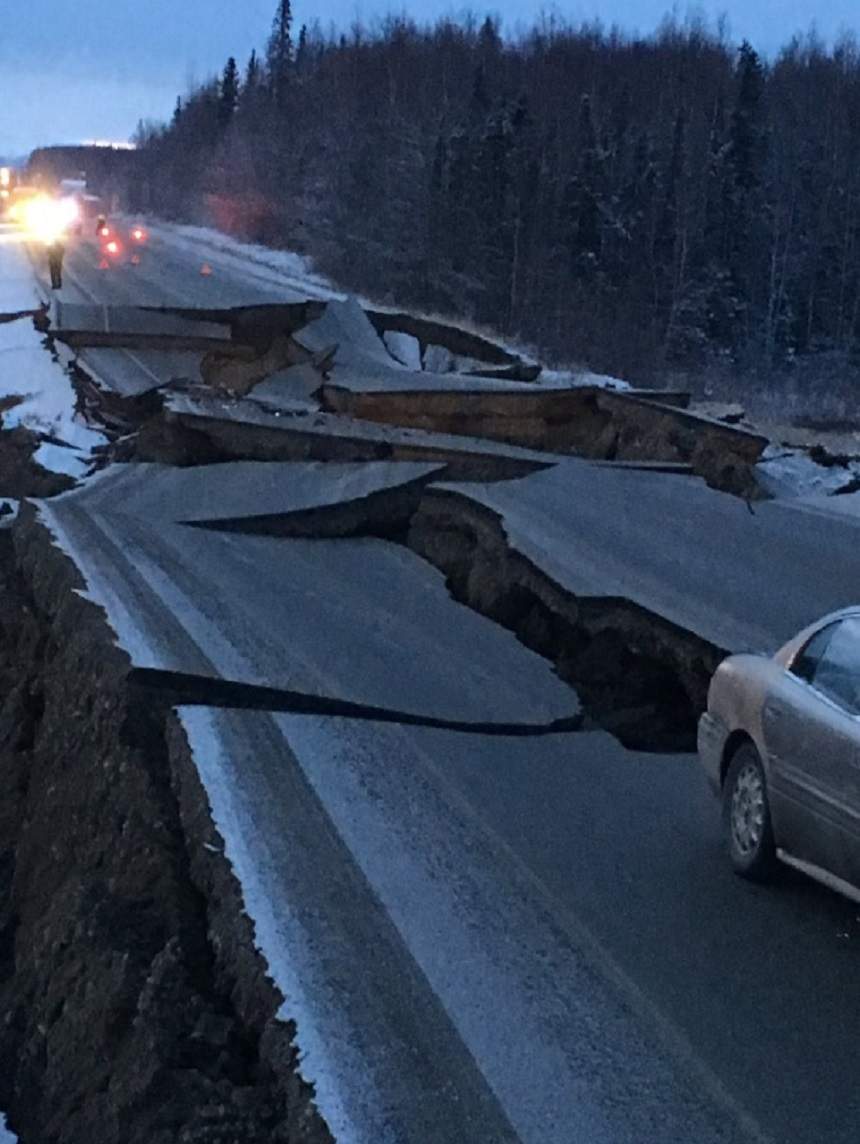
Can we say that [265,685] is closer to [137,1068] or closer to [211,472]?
[137,1068]

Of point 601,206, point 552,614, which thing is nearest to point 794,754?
point 552,614

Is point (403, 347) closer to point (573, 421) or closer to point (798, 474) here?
point (573, 421)

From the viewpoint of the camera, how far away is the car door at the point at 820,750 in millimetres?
6184

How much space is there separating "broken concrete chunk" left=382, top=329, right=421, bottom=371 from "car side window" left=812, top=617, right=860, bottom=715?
19.9 meters

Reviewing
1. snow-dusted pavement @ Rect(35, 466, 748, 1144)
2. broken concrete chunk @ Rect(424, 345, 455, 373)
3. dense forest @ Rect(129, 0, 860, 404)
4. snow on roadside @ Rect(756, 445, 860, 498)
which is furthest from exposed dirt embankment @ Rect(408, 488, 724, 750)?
dense forest @ Rect(129, 0, 860, 404)

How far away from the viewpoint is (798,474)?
1995 centimetres

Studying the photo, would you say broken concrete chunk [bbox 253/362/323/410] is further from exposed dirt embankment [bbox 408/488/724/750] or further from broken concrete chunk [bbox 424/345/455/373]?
exposed dirt embankment [bbox 408/488/724/750]

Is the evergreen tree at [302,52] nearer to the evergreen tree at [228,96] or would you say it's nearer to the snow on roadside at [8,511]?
the evergreen tree at [228,96]

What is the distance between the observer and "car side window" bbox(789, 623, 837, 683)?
6898 mm

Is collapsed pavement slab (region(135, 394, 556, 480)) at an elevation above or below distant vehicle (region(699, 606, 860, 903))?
below

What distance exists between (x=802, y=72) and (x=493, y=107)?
33912 millimetres

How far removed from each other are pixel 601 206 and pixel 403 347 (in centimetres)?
5596

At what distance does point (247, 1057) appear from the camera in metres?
5.62

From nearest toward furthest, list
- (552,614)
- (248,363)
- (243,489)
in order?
1. (552,614)
2. (243,489)
3. (248,363)
